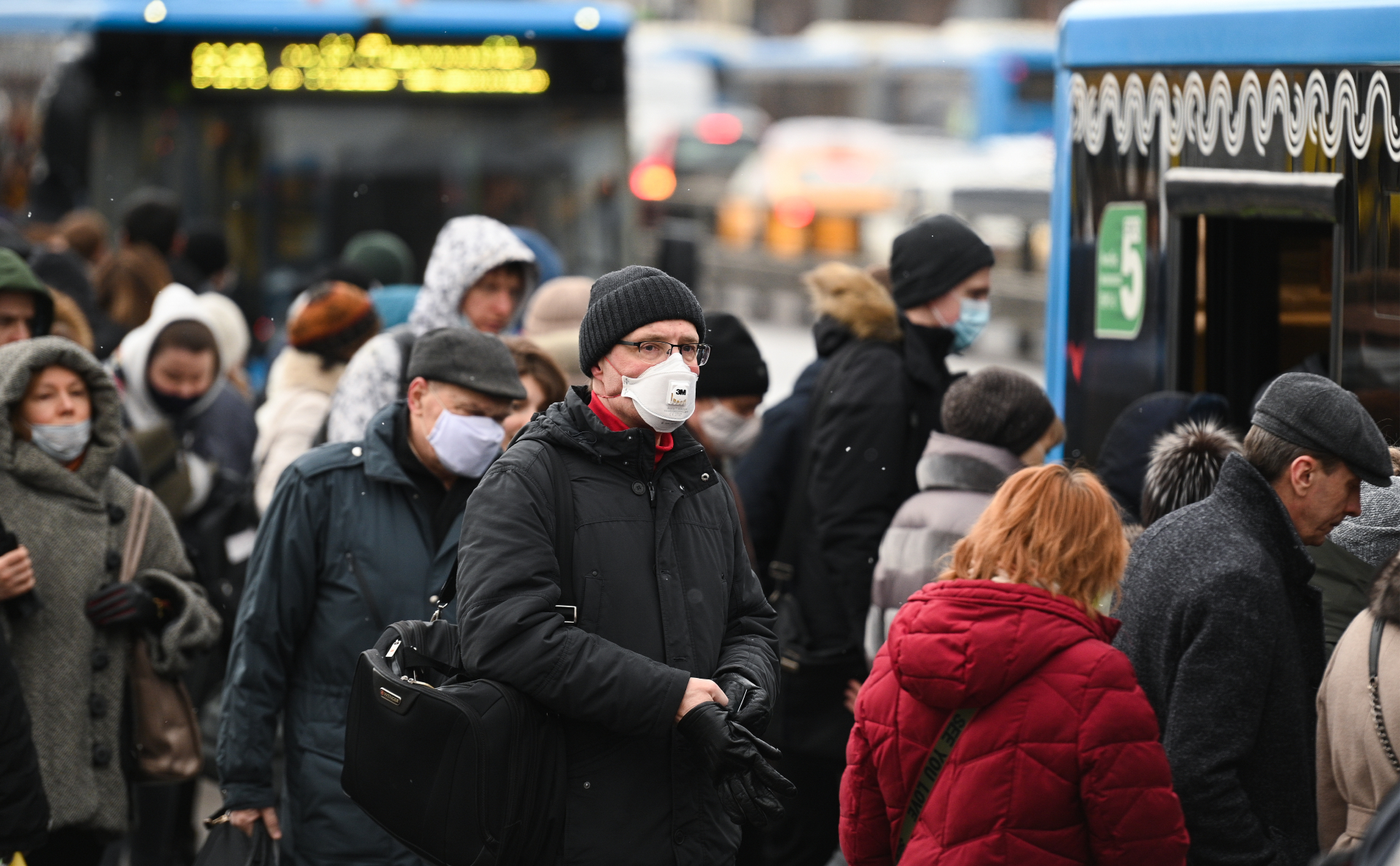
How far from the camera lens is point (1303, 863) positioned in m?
3.74

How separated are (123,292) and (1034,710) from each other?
20.0 ft

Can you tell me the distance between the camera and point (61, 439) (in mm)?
4641

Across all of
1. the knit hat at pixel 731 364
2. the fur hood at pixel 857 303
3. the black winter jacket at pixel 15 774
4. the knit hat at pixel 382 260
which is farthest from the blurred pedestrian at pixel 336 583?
the knit hat at pixel 382 260

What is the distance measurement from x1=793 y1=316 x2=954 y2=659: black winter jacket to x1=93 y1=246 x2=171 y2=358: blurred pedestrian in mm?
4087

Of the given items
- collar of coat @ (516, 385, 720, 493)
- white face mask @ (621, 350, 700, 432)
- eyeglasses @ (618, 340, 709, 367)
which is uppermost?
eyeglasses @ (618, 340, 709, 367)

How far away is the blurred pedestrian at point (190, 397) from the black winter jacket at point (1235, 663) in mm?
3789

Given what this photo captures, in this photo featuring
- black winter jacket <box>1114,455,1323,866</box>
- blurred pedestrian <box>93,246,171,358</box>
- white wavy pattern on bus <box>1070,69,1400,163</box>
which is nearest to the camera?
black winter jacket <box>1114,455,1323,866</box>

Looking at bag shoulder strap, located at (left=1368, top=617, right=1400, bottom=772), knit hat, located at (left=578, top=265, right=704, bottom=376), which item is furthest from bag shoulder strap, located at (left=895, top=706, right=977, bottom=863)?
knit hat, located at (left=578, top=265, right=704, bottom=376)

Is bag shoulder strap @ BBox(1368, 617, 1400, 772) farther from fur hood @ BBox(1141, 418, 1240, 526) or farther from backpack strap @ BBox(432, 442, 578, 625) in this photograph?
backpack strap @ BBox(432, 442, 578, 625)

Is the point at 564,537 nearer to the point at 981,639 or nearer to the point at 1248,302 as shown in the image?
the point at 981,639

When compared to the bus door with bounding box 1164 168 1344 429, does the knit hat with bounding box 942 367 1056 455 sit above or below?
below

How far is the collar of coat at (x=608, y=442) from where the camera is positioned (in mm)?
3354

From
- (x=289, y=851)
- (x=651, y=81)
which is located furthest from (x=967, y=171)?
(x=289, y=851)

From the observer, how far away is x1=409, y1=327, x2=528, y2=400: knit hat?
430cm
